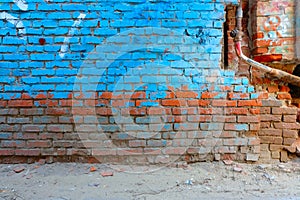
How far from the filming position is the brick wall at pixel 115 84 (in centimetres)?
223

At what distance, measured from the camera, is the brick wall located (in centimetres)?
223

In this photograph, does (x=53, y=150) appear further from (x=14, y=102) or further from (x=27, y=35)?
(x=27, y=35)

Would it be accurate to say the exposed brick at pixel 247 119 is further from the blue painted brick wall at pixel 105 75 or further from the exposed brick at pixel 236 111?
the blue painted brick wall at pixel 105 75

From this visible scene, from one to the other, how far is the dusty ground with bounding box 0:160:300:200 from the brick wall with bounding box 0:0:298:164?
128 millimetres

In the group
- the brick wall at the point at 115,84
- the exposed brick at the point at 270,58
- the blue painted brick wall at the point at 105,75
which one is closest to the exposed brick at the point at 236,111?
the brick wall at the point at 115,84

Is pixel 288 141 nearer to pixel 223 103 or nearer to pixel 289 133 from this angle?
pixel 289 133

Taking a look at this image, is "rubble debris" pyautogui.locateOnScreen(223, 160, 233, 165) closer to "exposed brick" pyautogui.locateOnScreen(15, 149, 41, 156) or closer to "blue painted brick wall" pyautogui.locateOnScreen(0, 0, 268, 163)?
"blue painted brick wall" pyautogui.locateOnScreen(0, 0, 268, 163)

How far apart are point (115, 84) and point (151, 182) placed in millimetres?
926

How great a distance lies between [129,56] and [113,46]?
175 millimetres

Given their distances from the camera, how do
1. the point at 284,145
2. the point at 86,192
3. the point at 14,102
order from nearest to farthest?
the point at 86,192
the point at 14,102
the point at 284,145

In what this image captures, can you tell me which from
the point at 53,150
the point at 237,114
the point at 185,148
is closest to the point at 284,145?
the point at 237,114

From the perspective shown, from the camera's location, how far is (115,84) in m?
2.25

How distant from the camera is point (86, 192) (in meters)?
1.87

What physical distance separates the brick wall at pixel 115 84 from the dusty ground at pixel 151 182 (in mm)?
128
